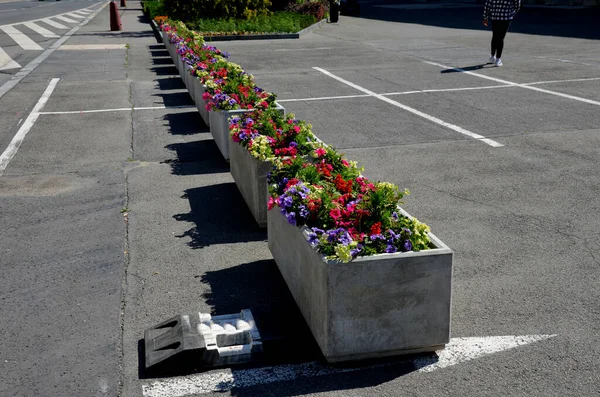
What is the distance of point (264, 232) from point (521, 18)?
30.0 metres

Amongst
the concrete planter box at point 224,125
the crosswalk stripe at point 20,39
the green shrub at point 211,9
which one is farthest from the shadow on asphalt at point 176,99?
the green shrub at point 211,9

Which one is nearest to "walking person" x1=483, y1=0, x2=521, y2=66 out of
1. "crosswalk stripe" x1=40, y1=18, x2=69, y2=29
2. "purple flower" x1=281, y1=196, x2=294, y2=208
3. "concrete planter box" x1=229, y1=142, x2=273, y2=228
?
"concrete planter box" x1=229, y1=142, x2=273, y2=228

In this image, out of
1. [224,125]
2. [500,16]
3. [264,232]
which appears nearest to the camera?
[264,232]

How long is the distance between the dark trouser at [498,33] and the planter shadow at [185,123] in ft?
26.8

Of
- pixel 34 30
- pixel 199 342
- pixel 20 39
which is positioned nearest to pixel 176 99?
pixel 199 342

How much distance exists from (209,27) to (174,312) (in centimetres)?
2299

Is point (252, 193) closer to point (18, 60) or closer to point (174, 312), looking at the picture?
point (174, 312)

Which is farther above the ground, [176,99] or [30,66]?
[30,66]

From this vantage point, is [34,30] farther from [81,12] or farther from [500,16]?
[500,16]

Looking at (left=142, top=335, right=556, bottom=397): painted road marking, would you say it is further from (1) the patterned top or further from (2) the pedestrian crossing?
(2) the pedestrian crossing

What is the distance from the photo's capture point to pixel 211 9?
29.3 metres

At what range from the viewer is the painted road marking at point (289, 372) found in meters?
4.72

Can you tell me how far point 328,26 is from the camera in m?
33.4

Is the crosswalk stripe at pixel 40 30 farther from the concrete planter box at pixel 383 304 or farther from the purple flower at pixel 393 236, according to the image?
the concrete planter box at pixel 383 304
